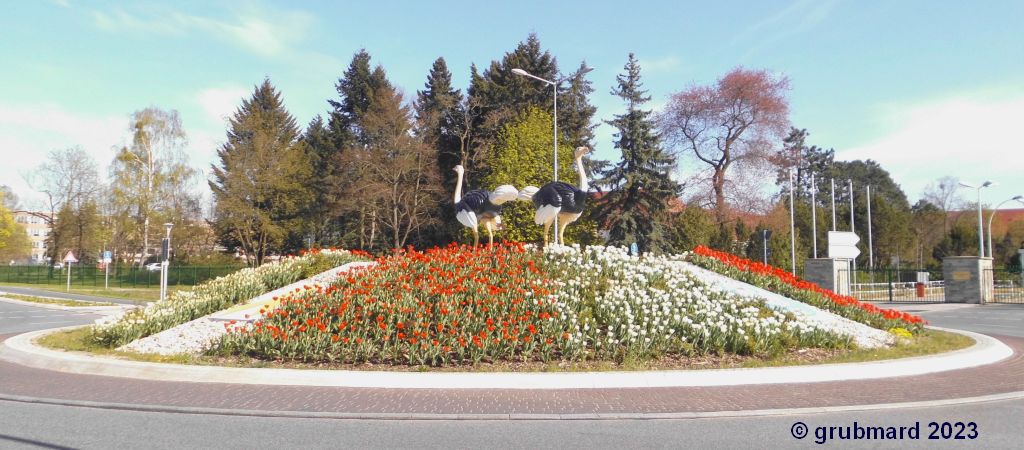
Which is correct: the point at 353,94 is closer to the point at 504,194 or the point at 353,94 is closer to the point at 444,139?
the point at 444,139

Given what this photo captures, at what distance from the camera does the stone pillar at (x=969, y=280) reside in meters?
28.2

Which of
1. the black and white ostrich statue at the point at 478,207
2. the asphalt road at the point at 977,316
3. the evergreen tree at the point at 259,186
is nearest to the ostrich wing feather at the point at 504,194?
the black and white ostrich statue at the point at 478,207

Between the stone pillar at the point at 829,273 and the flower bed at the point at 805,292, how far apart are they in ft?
28.2

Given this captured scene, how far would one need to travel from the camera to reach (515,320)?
1099 centimetres

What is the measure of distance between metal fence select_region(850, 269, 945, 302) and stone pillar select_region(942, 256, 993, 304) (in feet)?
7.13

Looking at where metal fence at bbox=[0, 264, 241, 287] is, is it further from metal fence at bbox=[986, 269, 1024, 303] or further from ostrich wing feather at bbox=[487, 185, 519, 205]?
metal fence at bbox=[986, 269, 1024, 303]

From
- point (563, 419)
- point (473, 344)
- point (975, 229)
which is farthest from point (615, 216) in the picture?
point (975, 229)

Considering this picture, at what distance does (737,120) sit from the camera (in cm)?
4209

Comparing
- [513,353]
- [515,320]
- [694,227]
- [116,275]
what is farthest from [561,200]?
[116,275]

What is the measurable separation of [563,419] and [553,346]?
3.51m

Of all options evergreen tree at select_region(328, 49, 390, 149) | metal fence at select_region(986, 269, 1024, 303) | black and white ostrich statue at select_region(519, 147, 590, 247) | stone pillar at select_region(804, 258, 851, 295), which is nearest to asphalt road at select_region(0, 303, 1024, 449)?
black and white ostrich statue at select_region(519, 147, 590, 247)

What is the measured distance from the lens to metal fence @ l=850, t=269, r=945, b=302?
33.5m

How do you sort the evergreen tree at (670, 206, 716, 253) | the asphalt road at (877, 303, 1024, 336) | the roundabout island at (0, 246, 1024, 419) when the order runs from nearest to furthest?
the roundabout island at (0, 246, 1024, 419)
the asphalt road at (877, 303, 1024, 336)
the evergreen tree at (670, 206, 716, 253)

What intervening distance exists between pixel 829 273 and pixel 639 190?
570 inches
